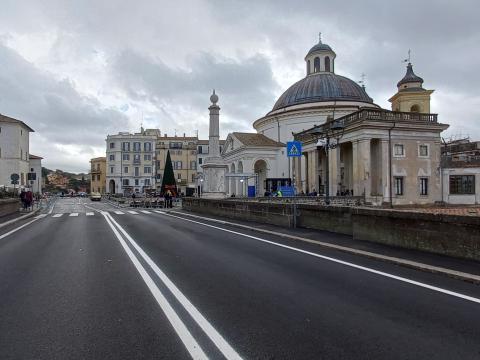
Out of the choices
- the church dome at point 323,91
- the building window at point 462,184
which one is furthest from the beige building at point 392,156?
the church dome at point 323,91

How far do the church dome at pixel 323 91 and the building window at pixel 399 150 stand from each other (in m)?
19.4

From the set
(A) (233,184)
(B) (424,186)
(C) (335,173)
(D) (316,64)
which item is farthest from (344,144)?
(D) (316,64)

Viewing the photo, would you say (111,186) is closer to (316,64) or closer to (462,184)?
(316,64)

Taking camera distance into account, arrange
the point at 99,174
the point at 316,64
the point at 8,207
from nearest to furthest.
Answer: the point at 8,207
the point at 316,64
the point at 99,174

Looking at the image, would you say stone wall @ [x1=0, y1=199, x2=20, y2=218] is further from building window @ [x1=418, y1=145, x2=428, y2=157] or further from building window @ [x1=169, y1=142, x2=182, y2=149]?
building window @ [x1=169, y1=142, x2=182, y2=149]

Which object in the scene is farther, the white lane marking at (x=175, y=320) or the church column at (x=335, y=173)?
the church column at (x=335, y=173)

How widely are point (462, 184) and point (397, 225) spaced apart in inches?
1742

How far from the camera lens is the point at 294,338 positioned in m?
4.30

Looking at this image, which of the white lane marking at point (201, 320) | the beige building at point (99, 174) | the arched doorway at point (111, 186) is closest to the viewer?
the white lane marking at point (201, 320)

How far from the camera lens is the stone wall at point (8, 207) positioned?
25.2 m

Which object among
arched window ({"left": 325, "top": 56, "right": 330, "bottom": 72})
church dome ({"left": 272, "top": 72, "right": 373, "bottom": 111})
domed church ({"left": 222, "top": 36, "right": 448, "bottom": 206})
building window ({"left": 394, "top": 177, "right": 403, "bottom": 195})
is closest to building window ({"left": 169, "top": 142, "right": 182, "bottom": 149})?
domed church ({"left": 222, "top": 36, "right": 448, "bottom": 206})

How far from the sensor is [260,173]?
6506 cm

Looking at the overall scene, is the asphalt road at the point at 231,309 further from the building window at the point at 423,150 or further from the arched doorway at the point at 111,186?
the arched doorway at the point at 111,186

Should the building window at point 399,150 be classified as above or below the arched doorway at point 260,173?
above
